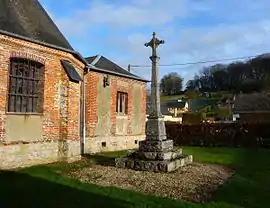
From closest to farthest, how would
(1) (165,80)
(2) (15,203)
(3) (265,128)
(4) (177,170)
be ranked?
1. (2) (15,203)
2. (4) (177,170)
3. (3) (265,128)
4. (1) (165,80)

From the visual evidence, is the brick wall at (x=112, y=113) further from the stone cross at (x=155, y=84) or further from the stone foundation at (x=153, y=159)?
the stone foundation at (x=153, y=159)

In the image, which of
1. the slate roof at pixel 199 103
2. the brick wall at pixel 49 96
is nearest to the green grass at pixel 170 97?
the slate roof at pixel 199 103

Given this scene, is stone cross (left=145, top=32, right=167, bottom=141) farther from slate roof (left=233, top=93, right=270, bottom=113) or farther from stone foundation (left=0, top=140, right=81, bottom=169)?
slate roof (left=233, top=93, right=270, bottom=113)

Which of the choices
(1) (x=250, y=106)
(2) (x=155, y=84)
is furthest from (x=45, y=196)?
(1) (x=250, y=106)

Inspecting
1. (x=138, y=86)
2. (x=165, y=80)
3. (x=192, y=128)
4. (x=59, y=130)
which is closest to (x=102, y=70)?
(x=138, y=86)

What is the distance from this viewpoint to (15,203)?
266 inches

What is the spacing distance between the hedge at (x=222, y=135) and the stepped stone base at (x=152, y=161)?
40.8ft

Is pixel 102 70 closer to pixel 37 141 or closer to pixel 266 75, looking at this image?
pixel 37 141

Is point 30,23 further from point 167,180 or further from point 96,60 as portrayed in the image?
point 167,180

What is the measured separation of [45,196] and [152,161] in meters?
4.41

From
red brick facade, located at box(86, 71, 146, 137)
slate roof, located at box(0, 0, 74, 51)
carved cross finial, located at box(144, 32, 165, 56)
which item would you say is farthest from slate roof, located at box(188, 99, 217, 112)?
carved cross finial, located at box(144, 32, 165, 56)

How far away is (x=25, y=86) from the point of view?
11836 millimetres

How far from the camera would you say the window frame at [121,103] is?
752 inches

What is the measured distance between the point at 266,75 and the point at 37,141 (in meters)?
68.5
